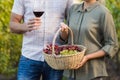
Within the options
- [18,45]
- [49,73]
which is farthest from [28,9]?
[18,45]

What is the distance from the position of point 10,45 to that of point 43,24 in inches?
110

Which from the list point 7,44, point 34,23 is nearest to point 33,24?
point 34,23

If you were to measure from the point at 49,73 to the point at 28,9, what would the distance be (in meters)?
0.61

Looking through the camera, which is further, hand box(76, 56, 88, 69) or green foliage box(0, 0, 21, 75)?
green foliage box(0, 0, 21, 75)

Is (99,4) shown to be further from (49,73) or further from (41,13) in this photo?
(49,73)

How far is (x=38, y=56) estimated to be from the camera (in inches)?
167

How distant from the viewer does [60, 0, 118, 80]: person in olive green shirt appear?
3.99 metres

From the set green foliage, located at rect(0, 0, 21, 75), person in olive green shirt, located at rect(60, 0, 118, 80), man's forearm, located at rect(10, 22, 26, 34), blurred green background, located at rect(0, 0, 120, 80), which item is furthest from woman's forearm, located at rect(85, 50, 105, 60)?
green foliage, located at rect(0, 0, 21, 75)

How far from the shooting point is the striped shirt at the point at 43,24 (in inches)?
166

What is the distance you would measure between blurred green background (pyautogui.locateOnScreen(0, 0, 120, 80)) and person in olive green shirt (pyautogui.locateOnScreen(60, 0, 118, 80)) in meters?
2.14

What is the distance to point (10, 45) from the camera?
695 centimetres

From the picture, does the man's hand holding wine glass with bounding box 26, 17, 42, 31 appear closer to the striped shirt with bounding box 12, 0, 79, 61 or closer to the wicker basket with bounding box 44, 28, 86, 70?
the striped shirt with bounding box 12, 0, 79, 61

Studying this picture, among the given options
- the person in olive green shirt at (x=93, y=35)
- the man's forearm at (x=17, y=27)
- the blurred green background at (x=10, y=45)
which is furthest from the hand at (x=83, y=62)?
the blurred green background at (x=10, y=45)

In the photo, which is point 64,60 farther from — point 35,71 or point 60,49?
point 35,71
